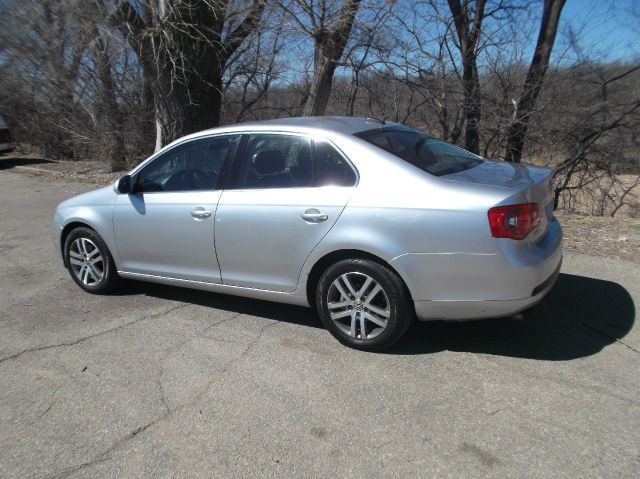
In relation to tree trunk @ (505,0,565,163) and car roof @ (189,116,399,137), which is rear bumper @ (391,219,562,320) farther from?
tree trunk @ (505,0,565,163)

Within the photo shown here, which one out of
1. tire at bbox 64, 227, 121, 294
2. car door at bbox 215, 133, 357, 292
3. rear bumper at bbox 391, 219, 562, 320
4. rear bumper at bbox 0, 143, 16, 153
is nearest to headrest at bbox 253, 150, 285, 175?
car door at bbox 215, 133, 357, 292

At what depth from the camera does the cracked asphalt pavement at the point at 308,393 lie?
271 cm

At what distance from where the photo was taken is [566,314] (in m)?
4.25

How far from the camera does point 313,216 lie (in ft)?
12.4

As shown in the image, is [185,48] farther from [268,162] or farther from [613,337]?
[613,337]

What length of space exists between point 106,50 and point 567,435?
38.0 ft

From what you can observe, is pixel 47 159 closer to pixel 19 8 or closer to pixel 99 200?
pixel 19 8

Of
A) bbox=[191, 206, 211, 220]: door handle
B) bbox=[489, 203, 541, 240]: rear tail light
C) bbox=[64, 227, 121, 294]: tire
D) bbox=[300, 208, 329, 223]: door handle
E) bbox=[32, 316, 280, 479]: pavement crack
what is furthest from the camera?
bbox=[64, 227, 121, 294]: tire

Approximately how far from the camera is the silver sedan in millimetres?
3350

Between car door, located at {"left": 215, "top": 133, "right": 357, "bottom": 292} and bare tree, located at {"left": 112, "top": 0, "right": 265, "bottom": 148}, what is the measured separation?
680 cm

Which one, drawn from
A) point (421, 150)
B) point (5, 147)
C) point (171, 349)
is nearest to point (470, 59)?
point (421, 150)

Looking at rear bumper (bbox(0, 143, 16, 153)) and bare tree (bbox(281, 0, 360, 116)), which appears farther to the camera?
rear bumper (bbox(0, 143, 16, 153))

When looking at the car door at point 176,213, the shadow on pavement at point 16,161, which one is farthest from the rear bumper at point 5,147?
the car door at point 176,213

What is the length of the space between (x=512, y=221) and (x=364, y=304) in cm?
113
